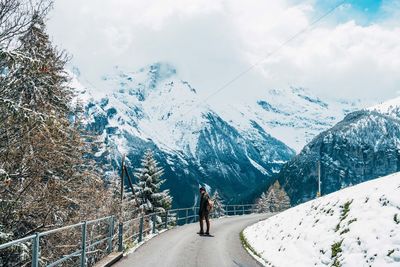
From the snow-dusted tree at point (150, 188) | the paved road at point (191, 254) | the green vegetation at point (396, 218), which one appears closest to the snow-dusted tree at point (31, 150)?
the paved road at point (191, 254)

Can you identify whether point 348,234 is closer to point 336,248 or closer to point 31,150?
point 336,248

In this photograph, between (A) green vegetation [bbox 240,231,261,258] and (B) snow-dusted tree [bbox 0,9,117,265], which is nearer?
Result: (B) snow-dusted tree [bbox 0,9,117,265]

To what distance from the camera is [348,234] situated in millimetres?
12266

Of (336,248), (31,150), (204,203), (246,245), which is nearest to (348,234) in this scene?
(336,248)

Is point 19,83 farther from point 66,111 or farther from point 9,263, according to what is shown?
point 66,111

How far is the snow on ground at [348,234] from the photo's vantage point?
35.3 feet

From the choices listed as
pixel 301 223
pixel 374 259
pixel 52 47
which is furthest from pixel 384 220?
pixel 52 47

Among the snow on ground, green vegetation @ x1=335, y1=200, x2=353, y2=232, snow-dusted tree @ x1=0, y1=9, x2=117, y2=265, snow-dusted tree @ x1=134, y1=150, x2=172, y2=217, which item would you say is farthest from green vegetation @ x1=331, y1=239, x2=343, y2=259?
snow-dusted tree @ x1=134, y1=150, x2=172, y2=217

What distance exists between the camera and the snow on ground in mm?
10773

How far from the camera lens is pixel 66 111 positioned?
22516 millimetres

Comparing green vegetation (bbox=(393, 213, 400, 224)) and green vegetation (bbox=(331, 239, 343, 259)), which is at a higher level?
green vegetation (bbox=(393, 213, 400, 224))

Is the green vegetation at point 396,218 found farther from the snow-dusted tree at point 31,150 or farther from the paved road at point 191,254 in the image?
the snow-dusted tree at point 31,150

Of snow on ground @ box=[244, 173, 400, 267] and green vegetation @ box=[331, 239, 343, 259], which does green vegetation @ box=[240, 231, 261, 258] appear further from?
green vegetation @ box=[331, 239, 343, 259]

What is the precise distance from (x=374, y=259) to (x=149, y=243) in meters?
12.5
